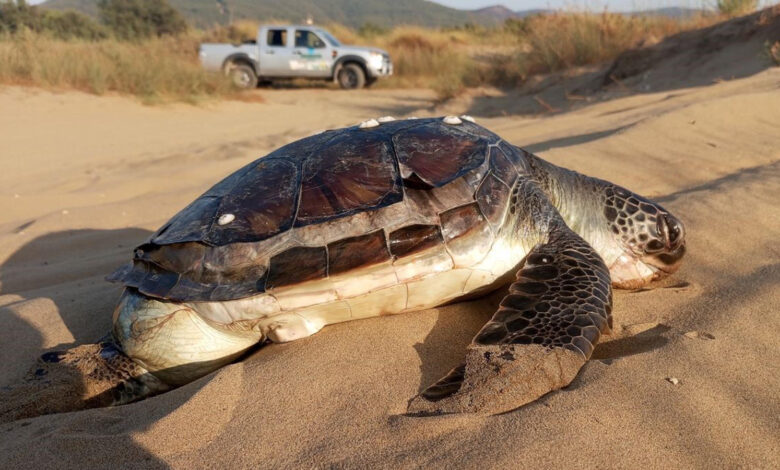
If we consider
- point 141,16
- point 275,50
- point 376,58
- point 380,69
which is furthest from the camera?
point 141,16

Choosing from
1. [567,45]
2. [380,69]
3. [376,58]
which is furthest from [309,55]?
[567,45]

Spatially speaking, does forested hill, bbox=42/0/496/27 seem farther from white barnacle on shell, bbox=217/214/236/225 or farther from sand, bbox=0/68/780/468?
white barnacle on shell, bbox=217/214/236/225

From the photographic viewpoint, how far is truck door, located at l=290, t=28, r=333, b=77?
15852 millimetres

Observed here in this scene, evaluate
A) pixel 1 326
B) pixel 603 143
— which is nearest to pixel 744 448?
pixel 1 326

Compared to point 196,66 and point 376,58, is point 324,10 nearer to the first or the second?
point 376,58

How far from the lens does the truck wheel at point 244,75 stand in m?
15.8

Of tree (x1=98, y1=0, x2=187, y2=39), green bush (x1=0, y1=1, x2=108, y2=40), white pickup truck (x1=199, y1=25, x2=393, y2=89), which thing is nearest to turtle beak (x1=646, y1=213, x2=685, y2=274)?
white pickup truck (x1=199, y1=25, x2=393, y2=89)

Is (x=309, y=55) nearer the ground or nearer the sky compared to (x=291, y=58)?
nearer the sky

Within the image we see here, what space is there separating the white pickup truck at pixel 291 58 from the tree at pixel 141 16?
17.6m

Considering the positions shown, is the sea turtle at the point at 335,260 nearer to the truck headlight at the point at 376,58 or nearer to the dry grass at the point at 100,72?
the dry grass at the point at 100,72

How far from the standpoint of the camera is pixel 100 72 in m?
10.9

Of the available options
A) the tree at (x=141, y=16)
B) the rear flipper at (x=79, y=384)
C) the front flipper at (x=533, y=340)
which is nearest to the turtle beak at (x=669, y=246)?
the front flipper at (x=533, y=340)

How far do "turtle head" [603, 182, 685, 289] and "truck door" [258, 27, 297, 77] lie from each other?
14.7m

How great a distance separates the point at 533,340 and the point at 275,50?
51.0 feet
